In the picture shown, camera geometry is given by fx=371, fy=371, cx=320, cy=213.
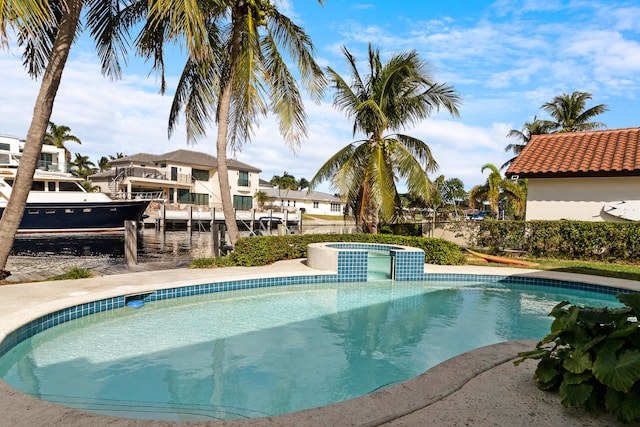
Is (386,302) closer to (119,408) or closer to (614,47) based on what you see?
(119,408)

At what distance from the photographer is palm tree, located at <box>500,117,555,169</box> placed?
2908 centimetres

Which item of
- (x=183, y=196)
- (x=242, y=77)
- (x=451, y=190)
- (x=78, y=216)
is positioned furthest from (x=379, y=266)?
(x=451, y=190)

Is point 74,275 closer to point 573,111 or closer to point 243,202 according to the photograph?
point 573,111

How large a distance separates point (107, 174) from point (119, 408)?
147ft

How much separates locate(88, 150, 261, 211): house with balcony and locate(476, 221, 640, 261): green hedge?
30.3m

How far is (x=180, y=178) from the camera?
4047 centimetres

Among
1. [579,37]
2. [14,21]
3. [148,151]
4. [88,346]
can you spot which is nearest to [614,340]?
[88,346]

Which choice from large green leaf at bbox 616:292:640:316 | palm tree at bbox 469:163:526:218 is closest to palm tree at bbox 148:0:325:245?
large green leaf at bbox 616:292:640:316

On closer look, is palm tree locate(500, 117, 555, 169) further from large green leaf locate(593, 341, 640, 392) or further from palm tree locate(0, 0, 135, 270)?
large green leaf locate(593, 341, 640, 392)

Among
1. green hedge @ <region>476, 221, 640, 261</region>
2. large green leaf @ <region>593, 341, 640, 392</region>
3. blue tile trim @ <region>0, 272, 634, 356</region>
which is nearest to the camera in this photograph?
large green leaf @ <region>593, 341, 640, 392</region>

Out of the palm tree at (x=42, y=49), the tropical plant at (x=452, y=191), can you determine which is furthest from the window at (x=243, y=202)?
the palm tree at (x=42, y=49)

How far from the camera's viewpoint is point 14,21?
4.11m

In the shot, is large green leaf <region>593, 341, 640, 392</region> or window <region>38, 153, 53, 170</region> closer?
large green leaf <region>593, 341, 640, 392</region>

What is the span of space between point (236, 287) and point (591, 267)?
10.8 metres
